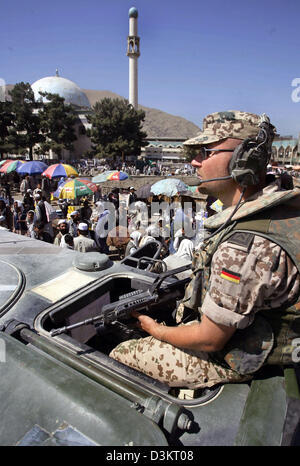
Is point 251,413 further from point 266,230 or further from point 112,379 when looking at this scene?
point 266,230

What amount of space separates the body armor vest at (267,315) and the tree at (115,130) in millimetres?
46949

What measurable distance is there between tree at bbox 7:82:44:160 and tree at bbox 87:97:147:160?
8.94 m

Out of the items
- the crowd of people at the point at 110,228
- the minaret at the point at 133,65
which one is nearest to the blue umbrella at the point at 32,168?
the crowd of people at the point at 110,228

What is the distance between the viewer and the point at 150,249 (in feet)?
12.7

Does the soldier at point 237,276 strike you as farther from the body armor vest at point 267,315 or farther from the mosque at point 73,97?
the mosque at point 73,97

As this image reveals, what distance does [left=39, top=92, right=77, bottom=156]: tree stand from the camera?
42844 mm

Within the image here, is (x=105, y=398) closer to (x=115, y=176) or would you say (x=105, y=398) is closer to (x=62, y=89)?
(x=115, y=176)

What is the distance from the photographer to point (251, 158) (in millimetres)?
1801

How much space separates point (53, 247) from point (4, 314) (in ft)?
5.31

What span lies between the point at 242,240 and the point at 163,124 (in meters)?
158

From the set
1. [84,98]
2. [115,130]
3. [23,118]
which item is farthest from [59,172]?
[84,98]

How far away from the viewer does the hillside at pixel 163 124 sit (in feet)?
460
